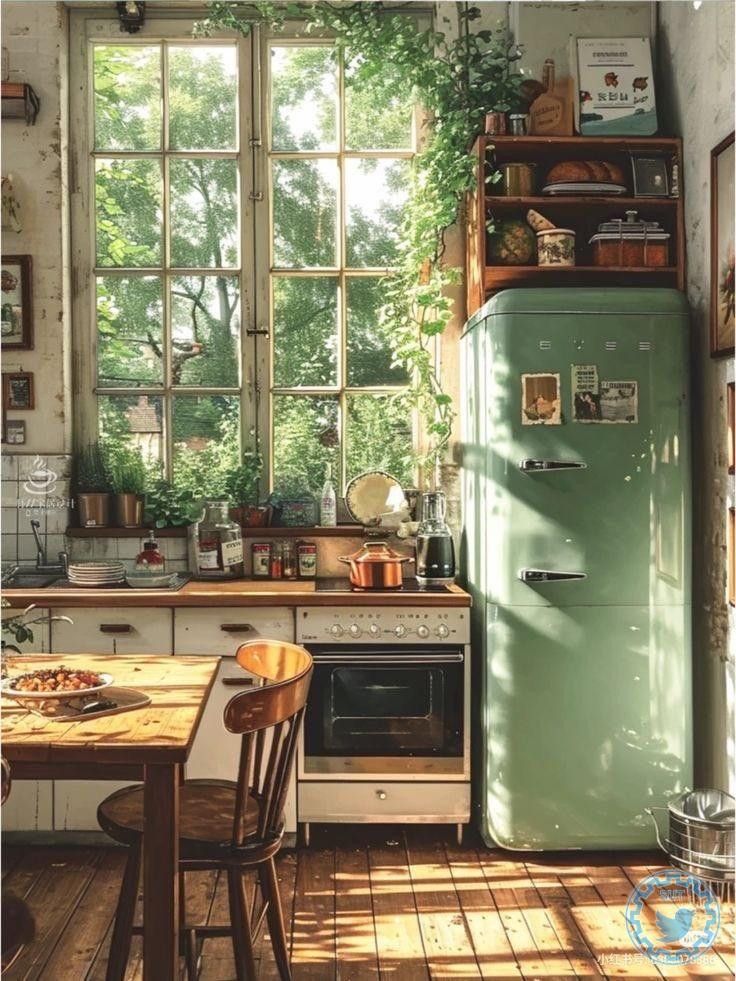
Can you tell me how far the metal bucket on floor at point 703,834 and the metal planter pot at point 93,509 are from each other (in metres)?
2.51

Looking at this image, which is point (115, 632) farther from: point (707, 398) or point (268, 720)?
point (707, 398)

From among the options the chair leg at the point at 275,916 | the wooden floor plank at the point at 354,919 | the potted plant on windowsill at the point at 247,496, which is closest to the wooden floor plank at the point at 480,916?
the wooden floor plank at the point at 354,919

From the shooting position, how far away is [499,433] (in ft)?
11.4

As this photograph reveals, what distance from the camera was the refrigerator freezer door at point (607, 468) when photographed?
11.1 feet

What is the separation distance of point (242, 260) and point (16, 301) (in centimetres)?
97

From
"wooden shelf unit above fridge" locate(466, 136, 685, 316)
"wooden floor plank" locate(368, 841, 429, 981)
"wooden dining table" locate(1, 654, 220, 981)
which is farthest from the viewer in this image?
"wooden shelf unit above fridge" locate(466, 136, 685, 316)

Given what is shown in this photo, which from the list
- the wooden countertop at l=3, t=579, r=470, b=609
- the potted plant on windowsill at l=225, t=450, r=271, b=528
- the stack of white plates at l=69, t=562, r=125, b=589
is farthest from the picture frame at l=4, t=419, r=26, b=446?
the potted plant on windowsill at l=225, t=450, r=271, b=528

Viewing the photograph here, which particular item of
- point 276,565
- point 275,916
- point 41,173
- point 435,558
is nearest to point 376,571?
point 435,558

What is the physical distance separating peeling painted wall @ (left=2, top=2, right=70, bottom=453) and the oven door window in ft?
5.76

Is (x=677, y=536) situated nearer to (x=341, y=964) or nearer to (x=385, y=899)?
(x=385, y=899)

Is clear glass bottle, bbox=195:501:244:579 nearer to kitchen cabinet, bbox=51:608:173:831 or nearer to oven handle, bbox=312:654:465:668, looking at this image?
kitchen cabinet, bbox=51:608:173:831

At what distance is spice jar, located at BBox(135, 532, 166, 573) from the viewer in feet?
13.1

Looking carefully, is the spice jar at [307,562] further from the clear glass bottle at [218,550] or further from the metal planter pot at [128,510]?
the metal planter pot at [128,510]

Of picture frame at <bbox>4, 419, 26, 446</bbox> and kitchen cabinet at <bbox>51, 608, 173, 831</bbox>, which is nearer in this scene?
kitchen cabinet at <bbox>51, 608, 173, 831</bbox>
